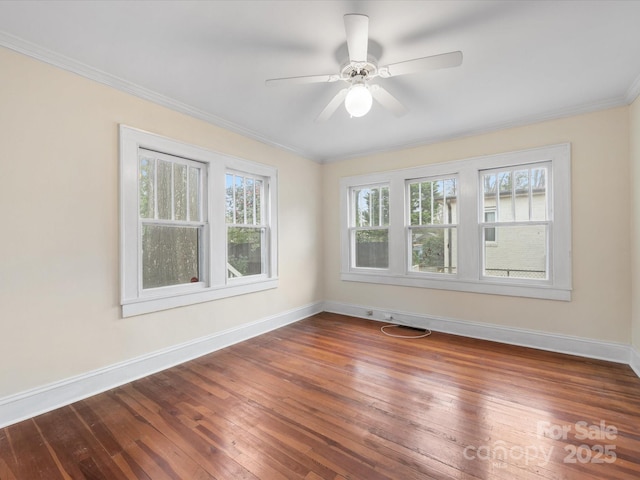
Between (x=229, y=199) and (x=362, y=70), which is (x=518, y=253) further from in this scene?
(x=229, y=199)

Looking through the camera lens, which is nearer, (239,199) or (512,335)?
(512,335)

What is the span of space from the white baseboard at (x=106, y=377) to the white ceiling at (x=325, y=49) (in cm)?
245

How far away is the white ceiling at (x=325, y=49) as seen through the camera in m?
1.75

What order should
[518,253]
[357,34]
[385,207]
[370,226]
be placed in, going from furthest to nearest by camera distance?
[370,226], [385,207], [518,253], [357,34]

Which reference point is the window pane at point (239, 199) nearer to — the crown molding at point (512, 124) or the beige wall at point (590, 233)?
the crown molding at point (512, 124)

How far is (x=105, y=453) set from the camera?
1727mm

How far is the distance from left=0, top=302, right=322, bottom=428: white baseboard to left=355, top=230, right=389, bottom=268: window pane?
6.51 feet

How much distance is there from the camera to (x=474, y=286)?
12.1 ft

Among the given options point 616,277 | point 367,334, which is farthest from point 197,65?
point 616,277

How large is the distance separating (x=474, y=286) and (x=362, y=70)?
2930 mm

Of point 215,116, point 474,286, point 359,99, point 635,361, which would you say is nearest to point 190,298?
point 215,116

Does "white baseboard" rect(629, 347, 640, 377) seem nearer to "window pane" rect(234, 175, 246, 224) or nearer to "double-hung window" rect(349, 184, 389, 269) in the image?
"double-hung window" rect(349, 184, 389, 269)

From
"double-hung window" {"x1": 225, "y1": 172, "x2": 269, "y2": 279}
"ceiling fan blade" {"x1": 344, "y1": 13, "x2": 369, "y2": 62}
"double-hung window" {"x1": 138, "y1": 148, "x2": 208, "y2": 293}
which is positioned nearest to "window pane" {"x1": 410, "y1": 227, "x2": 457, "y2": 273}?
"double-hung window" {"x1": 225, "y1": 172, "x2": 269, "y2": 279}

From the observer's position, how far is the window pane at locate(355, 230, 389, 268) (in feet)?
14.9
